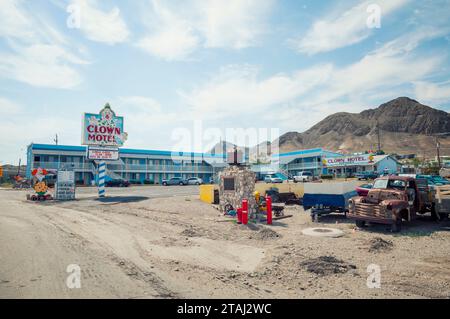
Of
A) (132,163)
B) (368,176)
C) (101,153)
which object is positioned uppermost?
(132,163)

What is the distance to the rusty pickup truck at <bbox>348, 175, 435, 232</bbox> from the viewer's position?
35.5 feet

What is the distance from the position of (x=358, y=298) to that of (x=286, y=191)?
700 inches

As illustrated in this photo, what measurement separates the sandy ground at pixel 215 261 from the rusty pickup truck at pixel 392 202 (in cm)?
59

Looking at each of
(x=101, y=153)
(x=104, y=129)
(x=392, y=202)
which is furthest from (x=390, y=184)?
(x=104, y=129)

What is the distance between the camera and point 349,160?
55.4 meters

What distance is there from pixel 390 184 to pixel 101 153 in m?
24.1

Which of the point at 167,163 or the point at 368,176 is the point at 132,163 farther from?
the point at 368,176

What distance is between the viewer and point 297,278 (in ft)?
20.1

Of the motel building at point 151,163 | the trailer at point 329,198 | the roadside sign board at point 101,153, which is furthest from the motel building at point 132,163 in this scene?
the trailer at point 329,198

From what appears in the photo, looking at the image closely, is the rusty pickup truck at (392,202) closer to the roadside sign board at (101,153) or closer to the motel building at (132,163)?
the roadside sign board at (101,153)

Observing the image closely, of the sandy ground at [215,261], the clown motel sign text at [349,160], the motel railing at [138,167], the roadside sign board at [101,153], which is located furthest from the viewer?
the clown motel sign text at [349,160]

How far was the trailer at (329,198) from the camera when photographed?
14102 mm
